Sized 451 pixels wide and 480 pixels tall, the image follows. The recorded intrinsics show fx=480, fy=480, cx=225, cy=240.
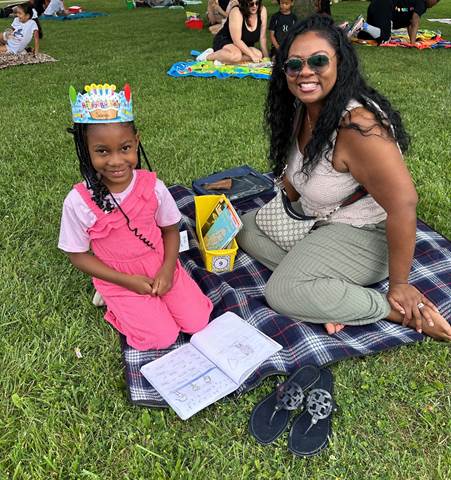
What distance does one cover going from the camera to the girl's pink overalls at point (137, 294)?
2371mm

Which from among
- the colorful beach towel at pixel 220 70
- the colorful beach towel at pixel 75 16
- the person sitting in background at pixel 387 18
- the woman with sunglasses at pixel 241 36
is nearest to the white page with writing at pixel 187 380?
the colorful beach towel at pixel 220 70

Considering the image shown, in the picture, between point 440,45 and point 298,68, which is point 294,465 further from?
point 440,45

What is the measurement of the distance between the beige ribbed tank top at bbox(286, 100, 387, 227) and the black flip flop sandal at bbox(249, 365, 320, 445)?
3.13ft

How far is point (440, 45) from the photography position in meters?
9.61

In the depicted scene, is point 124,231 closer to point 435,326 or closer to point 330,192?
point 330,192

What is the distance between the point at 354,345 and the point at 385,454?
594 mm

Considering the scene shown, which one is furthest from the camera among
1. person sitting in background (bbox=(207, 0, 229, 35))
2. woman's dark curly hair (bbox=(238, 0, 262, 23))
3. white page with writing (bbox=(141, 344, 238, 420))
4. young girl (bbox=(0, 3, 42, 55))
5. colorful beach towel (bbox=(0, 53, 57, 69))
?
person sitting in background (bbox=(207, 0, 229, 35))

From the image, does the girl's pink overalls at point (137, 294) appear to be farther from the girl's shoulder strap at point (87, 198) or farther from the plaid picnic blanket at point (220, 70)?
the plaid picnic blanket at point (220, 70)

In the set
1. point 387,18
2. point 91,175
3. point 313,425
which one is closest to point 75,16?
point 387,18

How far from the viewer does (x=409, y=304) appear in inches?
95.0

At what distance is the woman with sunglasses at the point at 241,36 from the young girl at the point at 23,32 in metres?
3.59

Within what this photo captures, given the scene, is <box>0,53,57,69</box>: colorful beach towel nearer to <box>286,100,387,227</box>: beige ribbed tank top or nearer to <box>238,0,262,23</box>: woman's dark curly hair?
<box>238,0,262,23</box>: woman's dark curly hair

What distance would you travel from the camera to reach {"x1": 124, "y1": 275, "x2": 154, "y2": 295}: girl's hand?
2432 mm

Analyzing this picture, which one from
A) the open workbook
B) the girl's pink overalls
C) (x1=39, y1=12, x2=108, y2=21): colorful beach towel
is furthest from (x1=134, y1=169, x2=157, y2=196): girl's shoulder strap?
(x1=39, y1=12, x2=108, y2=21): colorful beach towel
